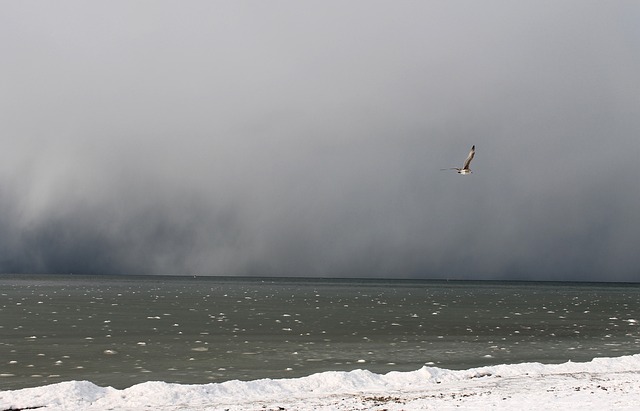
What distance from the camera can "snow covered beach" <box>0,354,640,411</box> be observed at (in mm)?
16094

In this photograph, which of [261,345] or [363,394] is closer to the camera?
[363,394]

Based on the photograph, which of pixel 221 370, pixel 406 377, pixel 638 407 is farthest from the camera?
pixel 221 370

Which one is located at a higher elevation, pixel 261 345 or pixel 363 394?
pixel 363 394

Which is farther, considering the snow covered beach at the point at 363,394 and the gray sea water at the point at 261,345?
the gray sea water at the point at 261,345

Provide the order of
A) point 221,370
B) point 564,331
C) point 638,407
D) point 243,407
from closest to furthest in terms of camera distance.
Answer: point 638,407, point 243,407, point 221,370, point 564,331

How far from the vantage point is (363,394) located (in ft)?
58.8

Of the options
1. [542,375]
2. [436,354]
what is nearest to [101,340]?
[436,354]

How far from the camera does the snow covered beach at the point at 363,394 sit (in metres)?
16.1

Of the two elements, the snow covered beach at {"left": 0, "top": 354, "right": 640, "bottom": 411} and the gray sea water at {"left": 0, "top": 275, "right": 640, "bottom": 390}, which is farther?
the gray sea water at {"left": 0, "top": 275, "right": 640, "bottom": 390}

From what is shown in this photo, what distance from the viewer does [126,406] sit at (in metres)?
16.7

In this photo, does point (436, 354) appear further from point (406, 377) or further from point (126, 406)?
point (126, 406)

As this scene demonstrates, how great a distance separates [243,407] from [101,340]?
63.2 feet

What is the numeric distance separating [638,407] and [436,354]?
45.5 feet

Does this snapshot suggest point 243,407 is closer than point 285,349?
Yes
